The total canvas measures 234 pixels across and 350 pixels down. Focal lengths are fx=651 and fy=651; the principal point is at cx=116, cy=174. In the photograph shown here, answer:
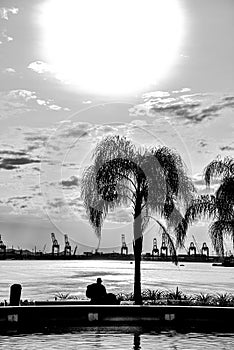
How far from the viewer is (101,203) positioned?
27641 mm

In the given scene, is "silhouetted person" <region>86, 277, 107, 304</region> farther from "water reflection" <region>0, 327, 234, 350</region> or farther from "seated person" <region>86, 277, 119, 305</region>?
"water reflection" <region>0, 327, 234, 350</region>

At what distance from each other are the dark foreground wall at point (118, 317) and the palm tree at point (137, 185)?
6.13 metres

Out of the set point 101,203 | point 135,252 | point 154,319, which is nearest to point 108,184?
point 101,203

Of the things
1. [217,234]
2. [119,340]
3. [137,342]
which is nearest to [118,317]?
[119,340]

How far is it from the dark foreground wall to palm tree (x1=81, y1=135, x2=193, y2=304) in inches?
241

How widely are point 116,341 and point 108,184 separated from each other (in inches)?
442

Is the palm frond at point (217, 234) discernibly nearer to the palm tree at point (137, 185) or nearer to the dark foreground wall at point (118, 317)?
the palm tree at point (137, 185)

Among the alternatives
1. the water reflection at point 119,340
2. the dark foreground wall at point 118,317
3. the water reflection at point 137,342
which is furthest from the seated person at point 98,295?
the water reflection at point 137,342

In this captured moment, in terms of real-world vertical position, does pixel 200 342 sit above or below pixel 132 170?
below

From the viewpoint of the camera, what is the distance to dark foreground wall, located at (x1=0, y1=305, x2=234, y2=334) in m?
19.9

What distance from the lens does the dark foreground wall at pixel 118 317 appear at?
19.9m

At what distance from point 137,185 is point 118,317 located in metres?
8.19

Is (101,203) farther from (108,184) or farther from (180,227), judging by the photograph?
(180,227)

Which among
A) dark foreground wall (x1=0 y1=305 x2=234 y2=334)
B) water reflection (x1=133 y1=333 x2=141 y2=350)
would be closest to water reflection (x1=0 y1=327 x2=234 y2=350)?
water reflection (x1=133 y1=333 x2=141 y2=350)
